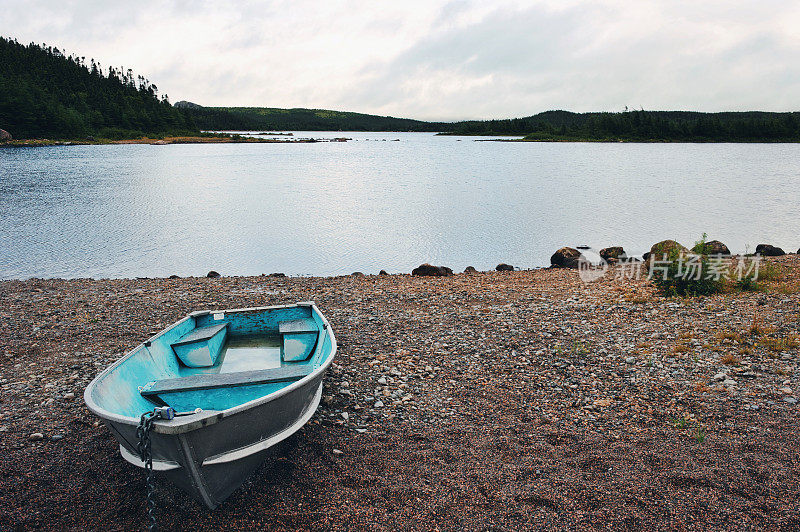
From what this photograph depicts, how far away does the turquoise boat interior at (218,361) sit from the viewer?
6352 millimetres

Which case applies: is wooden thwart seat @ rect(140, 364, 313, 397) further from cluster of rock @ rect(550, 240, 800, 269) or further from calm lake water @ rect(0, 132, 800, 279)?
cluster of rock @ rect(550, 240, 800, 269)

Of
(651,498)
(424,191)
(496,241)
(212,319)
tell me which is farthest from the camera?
(424,191)

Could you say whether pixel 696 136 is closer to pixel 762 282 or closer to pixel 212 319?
pixel 762 282

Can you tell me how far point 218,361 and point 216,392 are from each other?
1.95 m

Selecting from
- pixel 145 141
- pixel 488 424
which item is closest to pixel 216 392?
pixel 488 424

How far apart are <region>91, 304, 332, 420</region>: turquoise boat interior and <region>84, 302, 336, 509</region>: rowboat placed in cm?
2

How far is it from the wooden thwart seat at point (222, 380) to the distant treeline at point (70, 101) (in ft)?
389

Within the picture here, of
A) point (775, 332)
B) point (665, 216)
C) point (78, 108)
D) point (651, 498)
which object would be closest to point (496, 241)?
point (665, 216)

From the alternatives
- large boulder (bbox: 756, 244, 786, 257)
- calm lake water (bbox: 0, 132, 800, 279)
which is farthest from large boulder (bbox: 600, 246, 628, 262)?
large boulder (bbox: 756, 244, 786, 257)

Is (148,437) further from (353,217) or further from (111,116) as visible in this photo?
(111,116)

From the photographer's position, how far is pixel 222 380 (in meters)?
6.47

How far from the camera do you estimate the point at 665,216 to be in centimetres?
3178

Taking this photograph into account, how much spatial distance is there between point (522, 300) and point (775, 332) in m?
5.46

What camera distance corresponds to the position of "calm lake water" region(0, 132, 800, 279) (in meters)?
22.2
